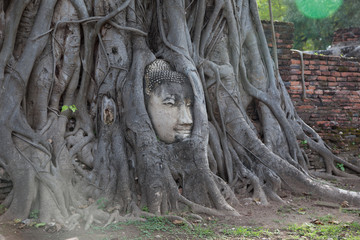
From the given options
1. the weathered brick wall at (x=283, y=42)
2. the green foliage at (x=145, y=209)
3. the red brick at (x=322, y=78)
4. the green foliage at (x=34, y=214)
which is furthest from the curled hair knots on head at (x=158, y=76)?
the red brick at (x=322, y=78)

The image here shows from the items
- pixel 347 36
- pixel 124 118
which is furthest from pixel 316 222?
pixel 347 36

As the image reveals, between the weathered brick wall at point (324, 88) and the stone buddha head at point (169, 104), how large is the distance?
2.99 m

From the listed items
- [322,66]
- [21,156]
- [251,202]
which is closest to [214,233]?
[251,202]

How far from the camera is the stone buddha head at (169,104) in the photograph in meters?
4.25

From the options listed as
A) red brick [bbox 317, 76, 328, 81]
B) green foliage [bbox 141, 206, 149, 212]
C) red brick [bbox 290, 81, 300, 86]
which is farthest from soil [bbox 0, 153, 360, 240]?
red brick [bbox 317, 76, 328, 81]

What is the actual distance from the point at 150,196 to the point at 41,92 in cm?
165

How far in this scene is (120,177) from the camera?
3928 mm

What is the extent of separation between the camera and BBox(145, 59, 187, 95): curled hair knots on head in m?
4.36

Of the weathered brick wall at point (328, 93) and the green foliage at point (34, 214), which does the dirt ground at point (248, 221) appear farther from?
the weathered brick wall at point (328, 93)

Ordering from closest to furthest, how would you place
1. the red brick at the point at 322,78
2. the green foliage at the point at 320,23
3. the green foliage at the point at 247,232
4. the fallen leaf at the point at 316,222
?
1. the green foliage at the point at 247,232
2. the fallen leaf at the point at 316,222
3. the red brick at the point at 322,78
4. the green foliage at the point at 320,23

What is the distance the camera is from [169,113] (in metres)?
4.26

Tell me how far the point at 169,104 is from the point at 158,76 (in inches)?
14.4

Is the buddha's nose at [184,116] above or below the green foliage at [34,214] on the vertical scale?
above

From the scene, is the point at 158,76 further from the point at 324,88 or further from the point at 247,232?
the point at 324,88
